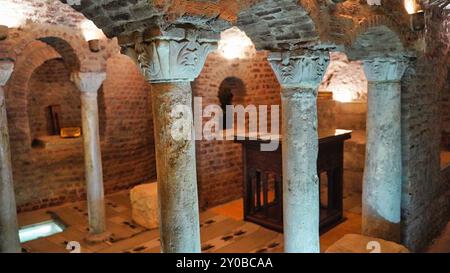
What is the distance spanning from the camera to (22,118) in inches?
288

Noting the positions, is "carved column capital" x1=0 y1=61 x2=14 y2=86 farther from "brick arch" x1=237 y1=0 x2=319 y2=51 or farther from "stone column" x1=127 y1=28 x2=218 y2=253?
"brick arch" x1=237 y1=0 x2=319 y2=51

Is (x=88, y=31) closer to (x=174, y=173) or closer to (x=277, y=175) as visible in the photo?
(x=277, y=175)

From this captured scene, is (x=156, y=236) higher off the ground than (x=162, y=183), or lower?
lower

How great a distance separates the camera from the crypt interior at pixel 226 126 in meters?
2.70

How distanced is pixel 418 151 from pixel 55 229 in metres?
6.46

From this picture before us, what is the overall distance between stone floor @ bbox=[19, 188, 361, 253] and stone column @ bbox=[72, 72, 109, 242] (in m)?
0.31

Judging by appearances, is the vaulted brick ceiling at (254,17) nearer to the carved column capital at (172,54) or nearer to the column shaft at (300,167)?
the carved column capital at (172,54)

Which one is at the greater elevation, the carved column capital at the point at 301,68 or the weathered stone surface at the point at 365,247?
the carved column capital at the point at 301,68

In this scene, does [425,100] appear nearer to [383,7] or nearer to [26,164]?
[383,7]

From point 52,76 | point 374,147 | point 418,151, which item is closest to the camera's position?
point 374,147

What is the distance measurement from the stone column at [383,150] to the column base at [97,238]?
4.11 metres

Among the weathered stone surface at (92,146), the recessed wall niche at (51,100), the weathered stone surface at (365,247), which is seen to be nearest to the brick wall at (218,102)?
the weathered stone surface at (92,146)

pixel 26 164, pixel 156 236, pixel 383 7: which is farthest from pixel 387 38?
pixel 26 164

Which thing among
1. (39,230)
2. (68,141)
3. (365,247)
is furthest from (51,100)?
(365,247)
